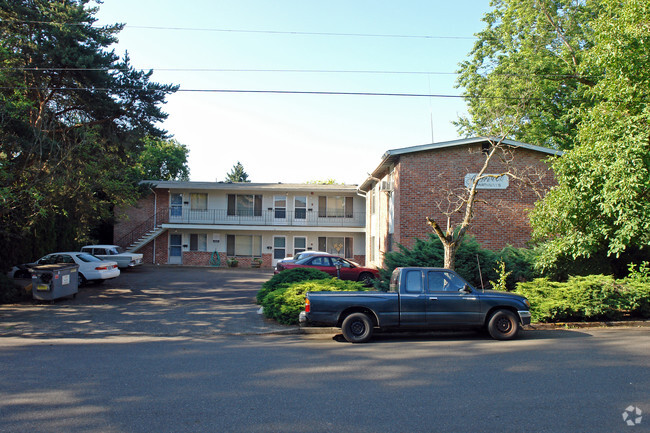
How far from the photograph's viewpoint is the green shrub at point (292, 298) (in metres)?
11.7

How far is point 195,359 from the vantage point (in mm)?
8258

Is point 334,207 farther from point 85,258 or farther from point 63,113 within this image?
point 63,113

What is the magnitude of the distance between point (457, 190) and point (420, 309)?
31.0 feet

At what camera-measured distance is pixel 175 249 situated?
33375 millimetres

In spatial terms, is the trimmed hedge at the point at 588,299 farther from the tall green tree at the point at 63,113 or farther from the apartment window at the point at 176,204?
the apartment window at the point at 176,204

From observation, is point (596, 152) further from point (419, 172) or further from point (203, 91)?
point (203, 91)

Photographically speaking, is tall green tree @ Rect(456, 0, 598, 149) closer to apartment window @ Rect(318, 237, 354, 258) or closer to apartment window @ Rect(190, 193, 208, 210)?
apartment window @ Rect(318, 237, 354, 258)

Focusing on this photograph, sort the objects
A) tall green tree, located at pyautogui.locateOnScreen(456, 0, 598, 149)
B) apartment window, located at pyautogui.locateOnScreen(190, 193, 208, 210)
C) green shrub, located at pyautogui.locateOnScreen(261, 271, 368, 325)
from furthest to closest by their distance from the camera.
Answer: apartment window, located at pyautogui.locateOnScreen(190, 193, 208, 210) → tall green tree, located at pyautogui.locateOnScreen(456, 0, 598, 149) → green shrub, located at pyautogui.locateOnScreen(261, 271, 368, 325)

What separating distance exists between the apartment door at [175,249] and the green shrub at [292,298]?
2197 cm

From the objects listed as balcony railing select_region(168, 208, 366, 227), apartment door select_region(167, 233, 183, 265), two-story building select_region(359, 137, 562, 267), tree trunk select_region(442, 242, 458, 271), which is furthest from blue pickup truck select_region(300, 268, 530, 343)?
apartment door select_region(167, 233, 183, 265)

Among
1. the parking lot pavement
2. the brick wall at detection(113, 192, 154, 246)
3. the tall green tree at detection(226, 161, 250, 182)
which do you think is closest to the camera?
the parking lot pavement

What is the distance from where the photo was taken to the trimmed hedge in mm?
11703

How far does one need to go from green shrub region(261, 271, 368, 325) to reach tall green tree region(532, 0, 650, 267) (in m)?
6.16

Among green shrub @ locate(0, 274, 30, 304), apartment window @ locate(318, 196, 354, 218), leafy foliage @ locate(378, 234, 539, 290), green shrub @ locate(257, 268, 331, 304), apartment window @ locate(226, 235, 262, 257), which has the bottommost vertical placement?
green shrub @ locate(0, 274, 30, 304)
